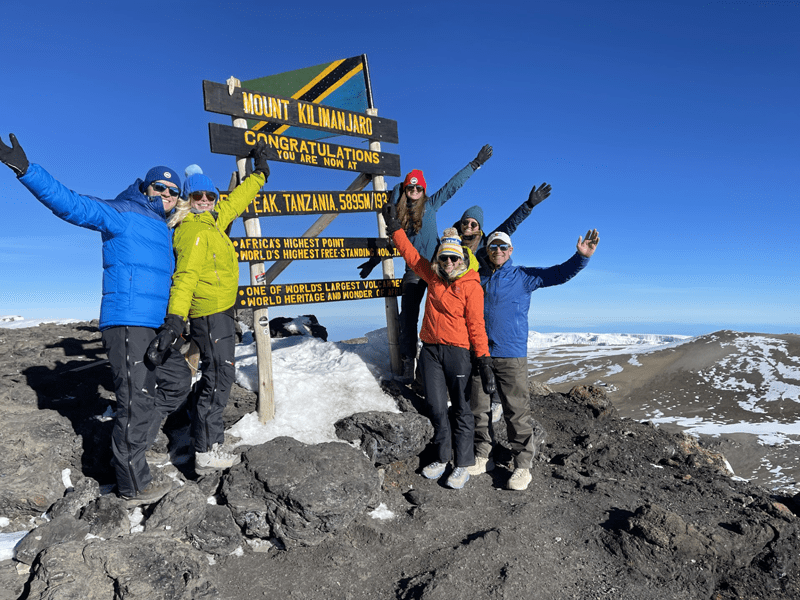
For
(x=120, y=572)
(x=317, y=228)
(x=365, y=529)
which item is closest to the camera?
(x=120, y=572)

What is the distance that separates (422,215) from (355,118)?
2.09m

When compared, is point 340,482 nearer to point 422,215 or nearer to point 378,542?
point 378,542

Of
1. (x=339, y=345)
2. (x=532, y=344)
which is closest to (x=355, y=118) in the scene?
(x=339, y=345)

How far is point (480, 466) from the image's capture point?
619 centimetres

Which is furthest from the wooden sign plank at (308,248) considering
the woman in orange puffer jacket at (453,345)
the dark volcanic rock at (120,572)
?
the dark volcanic rock at (120,572)

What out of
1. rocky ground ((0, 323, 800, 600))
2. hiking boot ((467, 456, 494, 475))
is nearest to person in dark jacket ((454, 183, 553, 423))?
hiking boot ((467, 456, 494, 475))

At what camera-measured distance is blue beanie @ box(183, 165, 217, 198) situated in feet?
17.2

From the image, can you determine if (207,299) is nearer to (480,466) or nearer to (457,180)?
(480,466)

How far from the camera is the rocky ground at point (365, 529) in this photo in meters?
4.08

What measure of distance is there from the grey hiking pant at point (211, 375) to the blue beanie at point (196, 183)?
1385mm

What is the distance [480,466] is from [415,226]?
341 cm

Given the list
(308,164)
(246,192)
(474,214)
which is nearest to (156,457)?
(246,192)

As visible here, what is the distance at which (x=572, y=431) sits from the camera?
7.88m

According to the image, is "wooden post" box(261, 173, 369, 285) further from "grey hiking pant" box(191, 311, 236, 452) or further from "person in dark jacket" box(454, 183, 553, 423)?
"person in dark jacket" box(454, 183, 553, 423)
